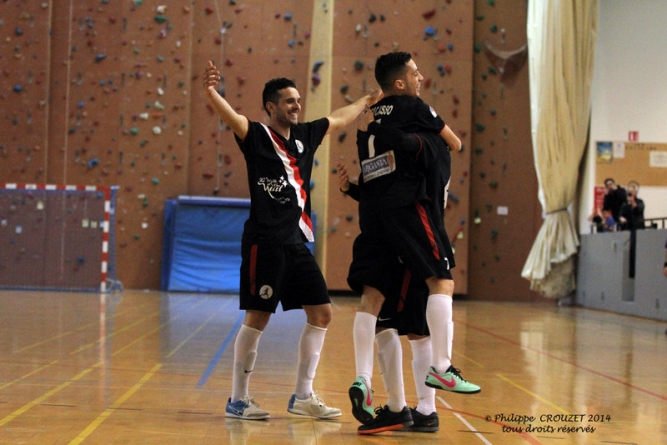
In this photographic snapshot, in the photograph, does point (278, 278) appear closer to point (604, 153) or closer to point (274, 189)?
point (274, 189)

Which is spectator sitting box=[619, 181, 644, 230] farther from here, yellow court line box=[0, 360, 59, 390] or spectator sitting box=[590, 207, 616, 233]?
yellow court line box=[0, 360, 59, 390]

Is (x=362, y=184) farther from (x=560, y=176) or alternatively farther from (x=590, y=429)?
(x=560, y=176)

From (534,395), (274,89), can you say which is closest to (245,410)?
(274,89)

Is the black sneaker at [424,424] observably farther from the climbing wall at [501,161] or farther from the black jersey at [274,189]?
the climbing wall at [501,161]

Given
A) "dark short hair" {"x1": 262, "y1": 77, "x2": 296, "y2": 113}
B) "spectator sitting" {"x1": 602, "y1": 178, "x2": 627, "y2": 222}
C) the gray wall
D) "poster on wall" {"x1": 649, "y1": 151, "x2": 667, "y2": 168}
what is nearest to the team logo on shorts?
"dark short hair" {"x1": 262, "y1": 77, "x2": 296, "y2": 113}

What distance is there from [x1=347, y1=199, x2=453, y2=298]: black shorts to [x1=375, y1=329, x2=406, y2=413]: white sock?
0.84 feet

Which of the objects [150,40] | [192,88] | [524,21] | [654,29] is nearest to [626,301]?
[654,29]

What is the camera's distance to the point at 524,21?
1591 cm

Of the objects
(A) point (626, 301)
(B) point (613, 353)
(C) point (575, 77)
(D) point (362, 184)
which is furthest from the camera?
(C) point (575, 77)

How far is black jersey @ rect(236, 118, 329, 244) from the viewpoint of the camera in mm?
3914

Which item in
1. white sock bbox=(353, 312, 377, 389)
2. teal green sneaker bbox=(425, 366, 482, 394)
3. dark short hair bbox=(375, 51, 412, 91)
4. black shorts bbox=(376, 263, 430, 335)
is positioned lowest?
teal green sneaker bbox=(425, 366, 482, 394)

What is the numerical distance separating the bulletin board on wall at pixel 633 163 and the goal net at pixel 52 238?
8530mm

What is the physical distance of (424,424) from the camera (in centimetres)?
371

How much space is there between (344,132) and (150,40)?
4031mm
